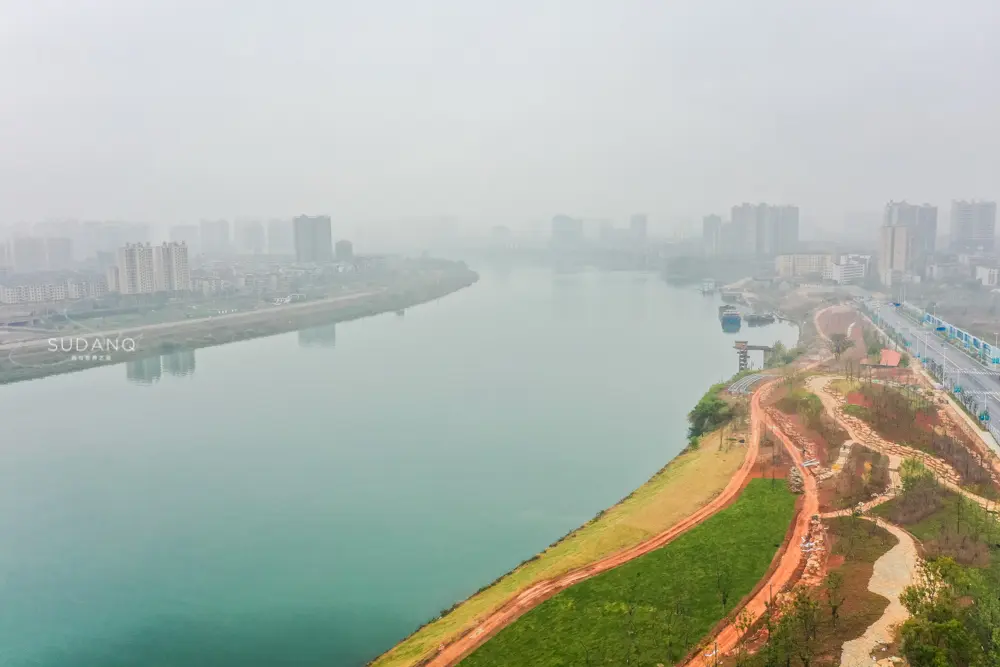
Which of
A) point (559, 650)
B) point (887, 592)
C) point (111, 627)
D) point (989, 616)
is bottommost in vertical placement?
point (111, 627)

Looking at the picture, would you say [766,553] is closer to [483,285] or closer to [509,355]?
[509,355]

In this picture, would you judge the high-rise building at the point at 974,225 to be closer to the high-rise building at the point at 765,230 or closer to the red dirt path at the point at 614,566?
the high-rise building at the point at 765,230

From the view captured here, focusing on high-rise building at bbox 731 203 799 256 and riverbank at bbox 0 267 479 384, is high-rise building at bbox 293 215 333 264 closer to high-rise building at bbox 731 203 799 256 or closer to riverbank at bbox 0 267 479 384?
riverbank at bbox 0 267 479 384

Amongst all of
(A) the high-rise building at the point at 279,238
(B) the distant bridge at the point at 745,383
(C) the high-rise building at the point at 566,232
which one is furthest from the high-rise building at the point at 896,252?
(A) the high-rise building at the point at 279,238

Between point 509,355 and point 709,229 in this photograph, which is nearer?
point 509,355

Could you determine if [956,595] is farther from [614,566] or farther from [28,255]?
[28,255]

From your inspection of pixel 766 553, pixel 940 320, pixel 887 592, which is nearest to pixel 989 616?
pixel 887 592
